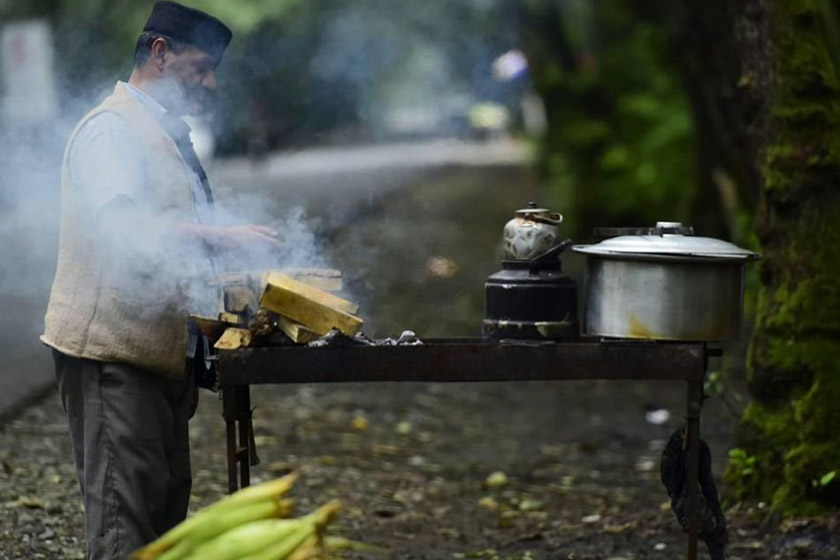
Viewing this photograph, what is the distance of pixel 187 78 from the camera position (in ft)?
16.1

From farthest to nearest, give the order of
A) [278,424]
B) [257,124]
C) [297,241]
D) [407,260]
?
1. [257,124]
2. [407,260]
3. [278,424]
4. [297,241]

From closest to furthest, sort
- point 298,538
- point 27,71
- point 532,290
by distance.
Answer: point 298,538
point 532,290
point 27,71

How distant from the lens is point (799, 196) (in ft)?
22.4

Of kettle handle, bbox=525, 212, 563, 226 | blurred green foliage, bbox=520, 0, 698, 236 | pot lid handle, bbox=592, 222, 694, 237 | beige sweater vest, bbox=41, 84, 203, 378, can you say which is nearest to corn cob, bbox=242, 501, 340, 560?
beige sweater vest, bbox=41, 84, 203, 378

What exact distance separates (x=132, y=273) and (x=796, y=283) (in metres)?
3.58

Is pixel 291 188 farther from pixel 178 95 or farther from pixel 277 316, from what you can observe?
pixel 277 316

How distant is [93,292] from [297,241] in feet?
4.10

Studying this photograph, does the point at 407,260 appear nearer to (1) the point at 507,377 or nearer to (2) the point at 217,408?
(2) the point at 217,408

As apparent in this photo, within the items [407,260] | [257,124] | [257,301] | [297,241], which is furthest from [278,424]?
[257,124]

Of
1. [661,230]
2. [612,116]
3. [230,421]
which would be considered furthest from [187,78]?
[612,116]

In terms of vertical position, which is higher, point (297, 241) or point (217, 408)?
point (297, 241)

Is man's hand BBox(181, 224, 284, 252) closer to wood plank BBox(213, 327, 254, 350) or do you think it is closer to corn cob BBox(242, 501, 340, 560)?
wood plank BBox(213, 327, 254, 350)

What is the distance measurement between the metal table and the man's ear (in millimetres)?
1095

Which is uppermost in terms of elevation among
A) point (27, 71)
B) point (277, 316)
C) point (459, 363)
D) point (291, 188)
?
point (27, 71)
